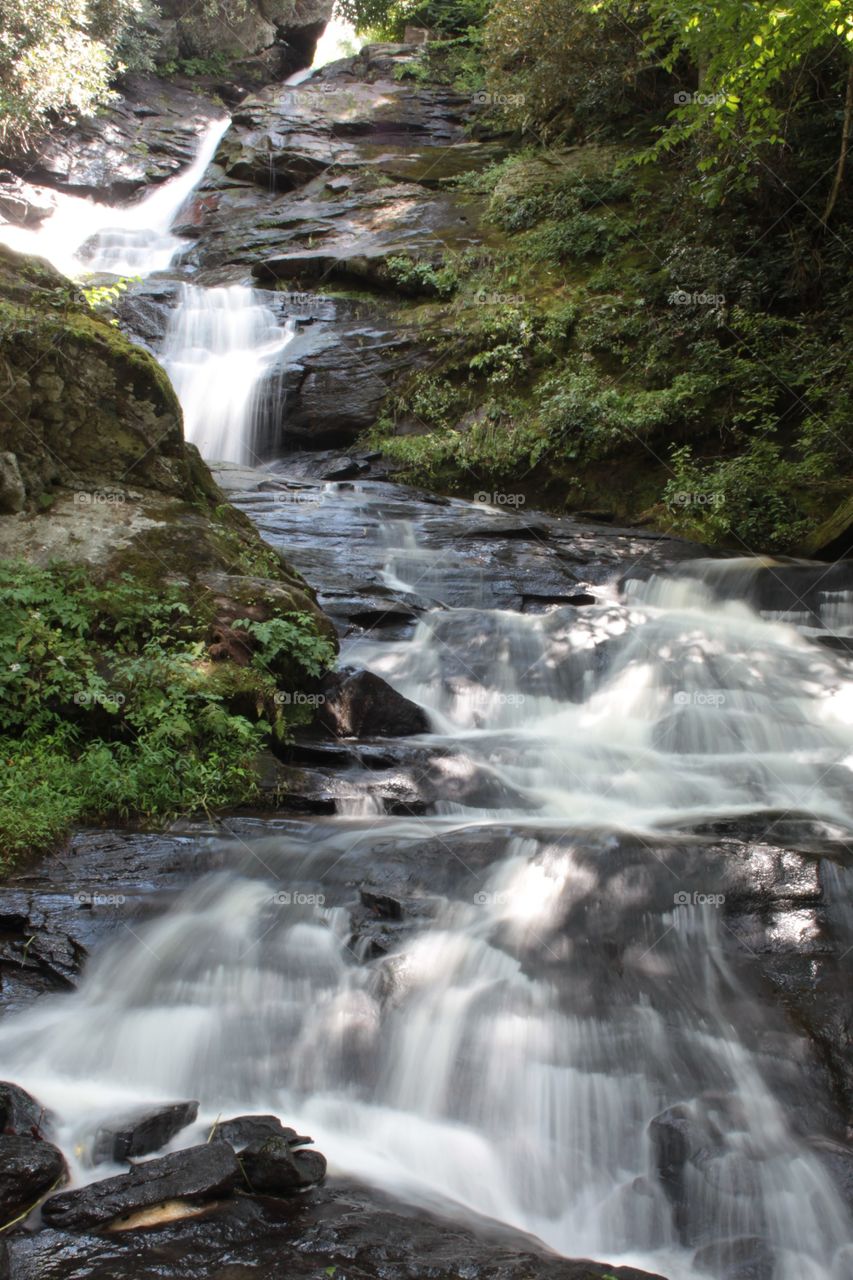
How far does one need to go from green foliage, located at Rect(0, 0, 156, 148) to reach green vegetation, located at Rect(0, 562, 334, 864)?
1894cm

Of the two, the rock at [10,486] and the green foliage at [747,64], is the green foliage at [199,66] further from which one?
the rock at [10,486]

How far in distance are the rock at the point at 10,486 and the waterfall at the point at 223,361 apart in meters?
8.52

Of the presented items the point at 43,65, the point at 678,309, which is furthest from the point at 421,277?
the point at 43,65

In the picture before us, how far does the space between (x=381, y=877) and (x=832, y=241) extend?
12.9m

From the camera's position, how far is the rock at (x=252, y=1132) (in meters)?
3.26

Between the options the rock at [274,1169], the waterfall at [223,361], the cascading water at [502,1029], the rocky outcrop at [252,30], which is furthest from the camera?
the rocky outcrop at [252,30]

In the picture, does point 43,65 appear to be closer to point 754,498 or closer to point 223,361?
point 223,361

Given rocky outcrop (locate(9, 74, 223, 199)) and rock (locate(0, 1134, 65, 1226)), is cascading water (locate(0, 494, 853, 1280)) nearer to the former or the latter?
rock (locate(0, 1134, 65, 1226))

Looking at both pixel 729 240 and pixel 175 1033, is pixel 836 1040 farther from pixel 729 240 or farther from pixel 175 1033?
pixel 729 240

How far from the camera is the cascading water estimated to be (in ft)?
11.0

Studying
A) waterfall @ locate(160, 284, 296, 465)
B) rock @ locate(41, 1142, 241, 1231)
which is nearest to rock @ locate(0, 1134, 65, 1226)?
rock @ locate(41, 1142, 241, 1231)

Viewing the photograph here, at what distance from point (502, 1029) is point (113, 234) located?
74.0ft

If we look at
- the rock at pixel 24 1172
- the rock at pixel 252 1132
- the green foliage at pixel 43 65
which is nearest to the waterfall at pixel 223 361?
the green foliage at pixel 43 65

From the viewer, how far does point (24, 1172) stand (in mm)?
2922
